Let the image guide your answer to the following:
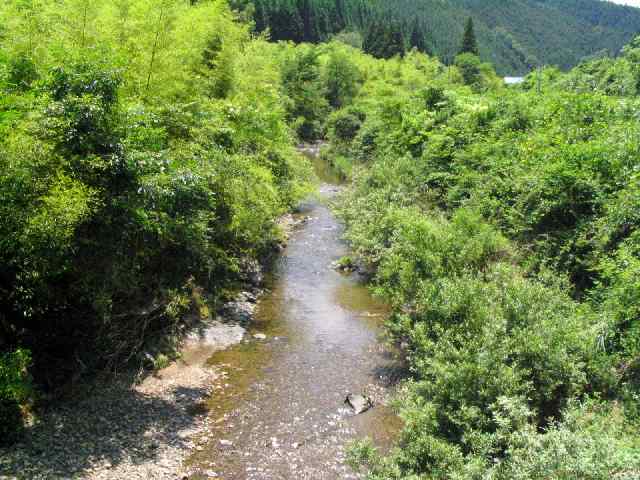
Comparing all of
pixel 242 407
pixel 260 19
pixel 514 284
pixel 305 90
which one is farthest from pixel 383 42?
pixel 242 407

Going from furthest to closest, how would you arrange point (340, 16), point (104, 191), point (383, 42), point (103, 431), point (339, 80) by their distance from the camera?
point (340, 16) → point (383, 42) → point (339, 80) → point (103, 431) → point (104, 191)

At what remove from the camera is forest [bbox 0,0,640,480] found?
922 centimetres

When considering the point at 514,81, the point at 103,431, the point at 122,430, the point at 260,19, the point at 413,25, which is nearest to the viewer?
the point at 103,431

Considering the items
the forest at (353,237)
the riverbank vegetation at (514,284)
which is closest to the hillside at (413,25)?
the riverbank vegetation at (514,284)

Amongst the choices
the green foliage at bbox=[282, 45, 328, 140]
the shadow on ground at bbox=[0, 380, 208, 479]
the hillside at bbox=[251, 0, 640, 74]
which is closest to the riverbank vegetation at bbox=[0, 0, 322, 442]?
the shadow on ground at bbox=[0, 380, 208, 479]

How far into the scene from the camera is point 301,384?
13695mm

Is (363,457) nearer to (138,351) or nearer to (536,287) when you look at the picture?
(536,287)

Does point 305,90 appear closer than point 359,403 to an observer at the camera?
No

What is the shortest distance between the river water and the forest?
1.22 metres

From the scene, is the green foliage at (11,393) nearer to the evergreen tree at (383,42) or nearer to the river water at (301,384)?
the river water at (301,384)

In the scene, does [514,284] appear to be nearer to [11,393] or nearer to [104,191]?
[104,191]

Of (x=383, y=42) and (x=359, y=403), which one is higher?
(x=383, y=42)

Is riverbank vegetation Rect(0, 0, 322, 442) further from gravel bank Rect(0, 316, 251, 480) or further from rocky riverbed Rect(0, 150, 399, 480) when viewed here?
rocky riverbed Rect(0, 150, 399, 480)

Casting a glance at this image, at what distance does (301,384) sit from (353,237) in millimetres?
8078
